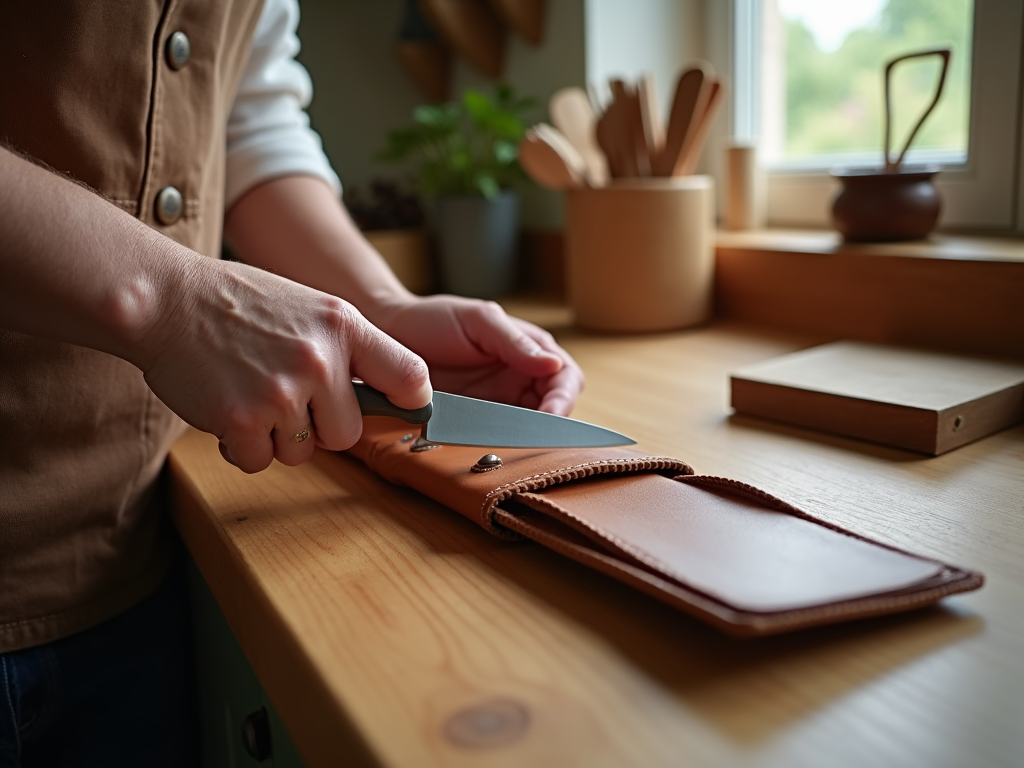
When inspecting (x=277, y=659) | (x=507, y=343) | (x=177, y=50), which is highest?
(x=177, y=50)

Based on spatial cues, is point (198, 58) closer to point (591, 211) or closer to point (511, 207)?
point (591, 211)

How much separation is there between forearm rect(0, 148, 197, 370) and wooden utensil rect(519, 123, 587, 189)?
66 cm

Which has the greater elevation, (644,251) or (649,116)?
(649,116)

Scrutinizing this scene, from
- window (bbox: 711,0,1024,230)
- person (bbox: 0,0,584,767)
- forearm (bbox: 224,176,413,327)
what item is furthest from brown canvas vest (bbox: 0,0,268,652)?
window (bbox: 711,0,1024,230)

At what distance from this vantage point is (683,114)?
3.36 feet

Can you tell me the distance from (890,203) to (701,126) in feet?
0.80

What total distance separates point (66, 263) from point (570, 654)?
13.0 inches

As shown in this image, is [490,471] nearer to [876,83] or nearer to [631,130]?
[631,130]

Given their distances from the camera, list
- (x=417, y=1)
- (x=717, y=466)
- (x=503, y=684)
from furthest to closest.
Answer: (x=417, y=1)
(x=717, y=466)
(x=503, y=684)

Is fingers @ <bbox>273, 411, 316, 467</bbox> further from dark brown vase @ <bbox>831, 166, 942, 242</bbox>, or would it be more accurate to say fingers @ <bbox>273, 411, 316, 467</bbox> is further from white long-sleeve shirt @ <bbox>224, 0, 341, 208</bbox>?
dark brown vase @ <bbox>831, 166, 942, 242</bbox>

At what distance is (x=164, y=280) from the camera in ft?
1.62

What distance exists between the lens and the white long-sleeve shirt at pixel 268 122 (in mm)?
856

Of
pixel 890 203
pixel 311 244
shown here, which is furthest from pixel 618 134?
pixel 311 244

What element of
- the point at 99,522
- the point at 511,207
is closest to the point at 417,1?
the point at 511,207
